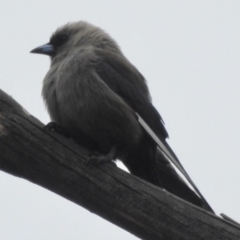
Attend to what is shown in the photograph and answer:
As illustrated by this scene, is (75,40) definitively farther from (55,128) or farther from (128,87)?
(55,128)

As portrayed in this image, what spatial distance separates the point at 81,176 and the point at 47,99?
4.69 feet

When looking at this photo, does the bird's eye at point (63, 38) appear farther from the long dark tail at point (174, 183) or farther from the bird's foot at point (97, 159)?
the bird's foot at point (97, 159)

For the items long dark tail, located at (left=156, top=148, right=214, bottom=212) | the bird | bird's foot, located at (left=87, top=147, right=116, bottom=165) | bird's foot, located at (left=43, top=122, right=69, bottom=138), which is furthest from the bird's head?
bird's foot, located at (left=87, top=147, right=116, bottom=165)

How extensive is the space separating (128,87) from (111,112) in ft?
1.65

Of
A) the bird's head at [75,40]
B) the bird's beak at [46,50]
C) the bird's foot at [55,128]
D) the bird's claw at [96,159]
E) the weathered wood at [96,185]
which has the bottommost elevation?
the weathered wood at [96,185]

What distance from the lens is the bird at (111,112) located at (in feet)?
17.4

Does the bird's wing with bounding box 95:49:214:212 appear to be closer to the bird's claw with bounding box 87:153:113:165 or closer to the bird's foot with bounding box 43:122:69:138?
the bird's foot with bounding box 43:122:69:138

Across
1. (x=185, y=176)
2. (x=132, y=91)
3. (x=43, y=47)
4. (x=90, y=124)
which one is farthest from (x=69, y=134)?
(x=43, y=47)

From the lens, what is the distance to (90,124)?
17.3 feet

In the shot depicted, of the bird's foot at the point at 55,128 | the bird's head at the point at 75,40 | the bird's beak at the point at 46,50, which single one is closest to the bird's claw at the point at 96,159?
the bird's foot at the point at 55,128

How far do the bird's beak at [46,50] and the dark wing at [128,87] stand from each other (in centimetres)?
92

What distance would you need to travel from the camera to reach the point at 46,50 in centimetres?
663

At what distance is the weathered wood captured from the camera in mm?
4074

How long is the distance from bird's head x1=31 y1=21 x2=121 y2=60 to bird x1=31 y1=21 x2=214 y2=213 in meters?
0.38
